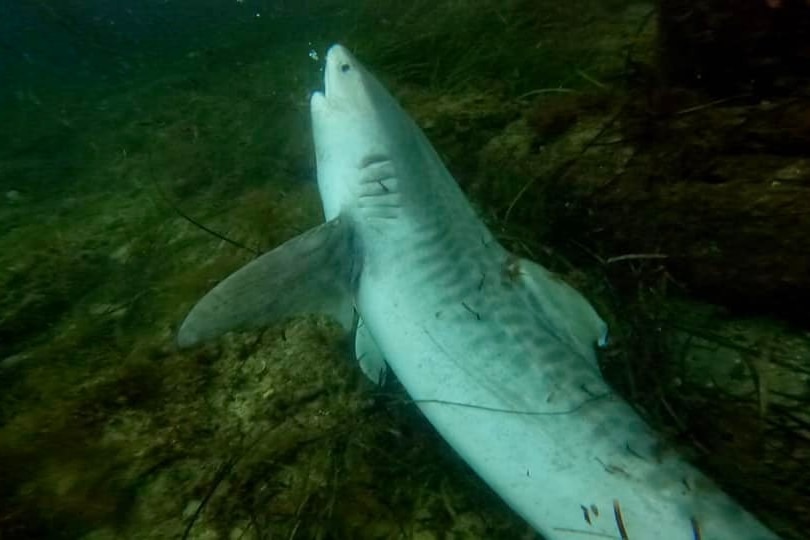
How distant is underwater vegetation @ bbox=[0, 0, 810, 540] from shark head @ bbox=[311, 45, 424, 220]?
1006 mm

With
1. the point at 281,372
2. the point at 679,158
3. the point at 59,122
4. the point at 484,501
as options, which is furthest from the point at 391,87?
the point at 59,122

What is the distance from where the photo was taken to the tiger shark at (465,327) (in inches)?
83.7

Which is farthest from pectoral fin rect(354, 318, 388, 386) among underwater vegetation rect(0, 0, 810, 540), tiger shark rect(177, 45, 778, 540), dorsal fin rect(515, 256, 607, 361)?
dorsal fin rect(515, 256, 607, 361)

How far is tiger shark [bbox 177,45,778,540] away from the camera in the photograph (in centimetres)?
212

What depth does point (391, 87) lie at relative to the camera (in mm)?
6637

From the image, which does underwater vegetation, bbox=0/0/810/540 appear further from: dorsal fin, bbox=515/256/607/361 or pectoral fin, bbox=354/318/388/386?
dorsal fin, bbox=515/256/607/361

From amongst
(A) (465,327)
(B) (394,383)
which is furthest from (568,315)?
(B) (394,383)

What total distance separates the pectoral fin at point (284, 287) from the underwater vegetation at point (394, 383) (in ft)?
2.04

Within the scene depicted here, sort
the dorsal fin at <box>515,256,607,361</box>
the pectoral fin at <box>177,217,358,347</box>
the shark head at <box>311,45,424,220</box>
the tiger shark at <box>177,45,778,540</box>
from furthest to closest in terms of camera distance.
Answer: the shark head at <box>311,45,424,220</box> < the pectoral fin at <box>177,217,358,347</box> < the dorsal fin at <box>515,256,607,361</box> < the tiger shark at <box>177,45,778,540</box>

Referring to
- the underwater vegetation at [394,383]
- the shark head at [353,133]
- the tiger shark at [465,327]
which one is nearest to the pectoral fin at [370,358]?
the tiger shark at [465,327]

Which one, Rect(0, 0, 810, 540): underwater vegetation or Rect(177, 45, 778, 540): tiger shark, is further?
Rect(0, 0, 810, 540): underwater vegetation

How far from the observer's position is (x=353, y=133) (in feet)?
10.3

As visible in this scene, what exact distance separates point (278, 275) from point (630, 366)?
1961 millimetres

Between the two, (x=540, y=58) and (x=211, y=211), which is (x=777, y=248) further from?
(x=211, y=211)
